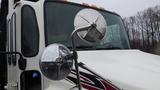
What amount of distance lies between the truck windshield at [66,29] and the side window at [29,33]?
155mm

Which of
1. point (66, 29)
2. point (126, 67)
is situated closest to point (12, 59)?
point (66, 29)

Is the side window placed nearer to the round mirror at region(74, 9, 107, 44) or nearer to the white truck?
the white truck

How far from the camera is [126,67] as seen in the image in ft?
13.2

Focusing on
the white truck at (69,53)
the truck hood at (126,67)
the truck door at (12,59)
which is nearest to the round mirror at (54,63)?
the white truck at (69,53)

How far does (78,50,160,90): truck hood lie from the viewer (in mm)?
3645

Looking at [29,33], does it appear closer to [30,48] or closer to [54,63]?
[30,48]

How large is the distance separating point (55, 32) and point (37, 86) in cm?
67

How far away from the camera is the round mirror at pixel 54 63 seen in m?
3.19

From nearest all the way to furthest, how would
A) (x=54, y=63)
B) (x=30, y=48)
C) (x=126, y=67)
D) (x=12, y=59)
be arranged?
(x=54, y=63) < (x=126, y=67) < (x=30, y=48) < (x=12, y=59)

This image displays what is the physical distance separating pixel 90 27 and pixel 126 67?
0.94 m

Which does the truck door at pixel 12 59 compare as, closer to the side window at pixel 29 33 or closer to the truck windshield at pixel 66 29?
the side window at pixel 29 33

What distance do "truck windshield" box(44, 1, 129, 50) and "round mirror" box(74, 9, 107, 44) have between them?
0.93m

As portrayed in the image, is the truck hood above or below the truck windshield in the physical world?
below

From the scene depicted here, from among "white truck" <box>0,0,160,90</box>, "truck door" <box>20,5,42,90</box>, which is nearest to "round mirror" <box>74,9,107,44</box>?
"white truck" <box>0,0,160,90</box>
